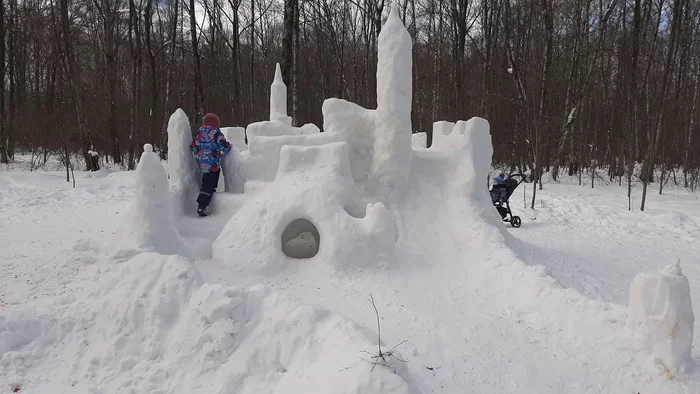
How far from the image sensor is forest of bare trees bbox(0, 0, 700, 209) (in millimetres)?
16344

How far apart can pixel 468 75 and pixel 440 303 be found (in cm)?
1985

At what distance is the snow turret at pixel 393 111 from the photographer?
6836 mm

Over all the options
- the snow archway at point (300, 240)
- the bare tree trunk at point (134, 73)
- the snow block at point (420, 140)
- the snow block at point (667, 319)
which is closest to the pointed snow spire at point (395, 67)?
the snow archway at point (300, 240)

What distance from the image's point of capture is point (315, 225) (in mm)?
5977

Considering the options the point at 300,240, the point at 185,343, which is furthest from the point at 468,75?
the point at 185,343

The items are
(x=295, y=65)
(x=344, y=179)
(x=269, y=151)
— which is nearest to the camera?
(x=344, y=179)

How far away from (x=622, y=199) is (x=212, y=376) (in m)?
13.7

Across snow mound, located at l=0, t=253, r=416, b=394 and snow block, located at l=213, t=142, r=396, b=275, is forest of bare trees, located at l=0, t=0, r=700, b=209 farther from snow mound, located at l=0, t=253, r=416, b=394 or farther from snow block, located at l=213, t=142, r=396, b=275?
snow mound, located at l=0, t=253, r=416, b=394

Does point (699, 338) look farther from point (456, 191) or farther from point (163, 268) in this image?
point (163, 268)

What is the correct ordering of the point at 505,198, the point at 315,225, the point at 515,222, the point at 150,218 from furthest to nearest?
the point at 515,222, the point at 505,198, the point at 315,225, the point at 150,218

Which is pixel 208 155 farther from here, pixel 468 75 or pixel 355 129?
pixel 468 75

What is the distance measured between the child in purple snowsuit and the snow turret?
8.68 feet

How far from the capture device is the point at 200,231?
6.75m

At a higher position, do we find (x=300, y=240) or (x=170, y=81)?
(x=170, y=81)
